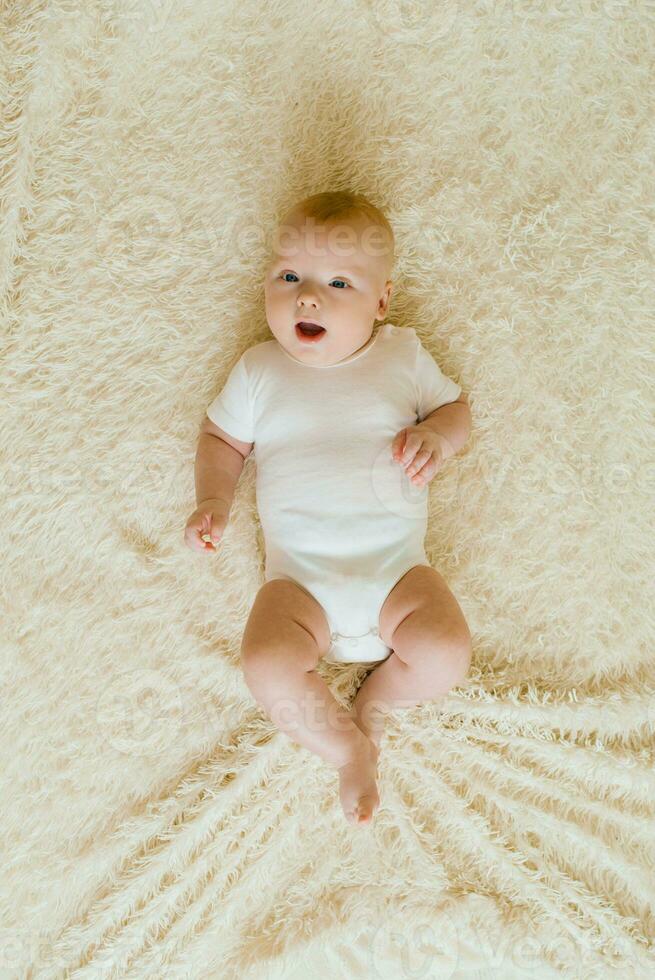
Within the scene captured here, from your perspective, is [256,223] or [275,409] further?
[256,223]

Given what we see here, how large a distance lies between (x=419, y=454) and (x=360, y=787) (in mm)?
611

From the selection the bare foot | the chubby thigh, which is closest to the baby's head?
the chubby thigh

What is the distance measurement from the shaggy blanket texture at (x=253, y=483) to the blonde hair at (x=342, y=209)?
0.42 ft

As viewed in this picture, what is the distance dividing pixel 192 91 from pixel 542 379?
3.04 feet

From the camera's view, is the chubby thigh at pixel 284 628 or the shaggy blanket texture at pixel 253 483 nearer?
the chubby thigh at pixel 284 628

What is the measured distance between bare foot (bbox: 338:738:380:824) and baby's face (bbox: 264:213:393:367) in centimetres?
75

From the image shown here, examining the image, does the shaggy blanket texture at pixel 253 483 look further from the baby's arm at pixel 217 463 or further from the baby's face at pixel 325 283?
the baby's face at pixel 325 283

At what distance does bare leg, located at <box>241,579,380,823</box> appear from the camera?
161cm

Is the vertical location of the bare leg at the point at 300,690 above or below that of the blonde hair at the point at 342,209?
below

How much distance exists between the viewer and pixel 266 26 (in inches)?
73.8

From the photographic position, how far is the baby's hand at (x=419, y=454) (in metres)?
1.68

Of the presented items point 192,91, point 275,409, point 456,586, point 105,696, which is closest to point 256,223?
point 192,91

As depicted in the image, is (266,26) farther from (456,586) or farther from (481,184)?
(456,586)

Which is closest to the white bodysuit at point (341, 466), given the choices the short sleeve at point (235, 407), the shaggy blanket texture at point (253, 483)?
the short sleeve at point (235, 407)
